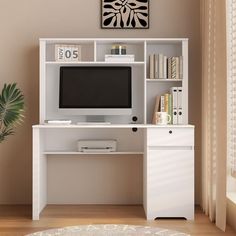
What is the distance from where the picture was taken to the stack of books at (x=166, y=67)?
4.74 m

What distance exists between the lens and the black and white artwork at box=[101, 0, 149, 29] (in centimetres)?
495

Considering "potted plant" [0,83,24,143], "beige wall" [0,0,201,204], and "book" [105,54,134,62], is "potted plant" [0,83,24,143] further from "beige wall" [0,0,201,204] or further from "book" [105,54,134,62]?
"book" [105,54,134,62]

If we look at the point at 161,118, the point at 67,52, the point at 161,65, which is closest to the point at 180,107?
the point at 161,118

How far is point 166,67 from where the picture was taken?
Answer: 15.6ft

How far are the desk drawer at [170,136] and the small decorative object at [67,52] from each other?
3.67ft

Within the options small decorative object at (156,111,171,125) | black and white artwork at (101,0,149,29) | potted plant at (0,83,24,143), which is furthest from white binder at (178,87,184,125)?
potted plant at (0,83,24,143)

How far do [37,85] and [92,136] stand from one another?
76 cm

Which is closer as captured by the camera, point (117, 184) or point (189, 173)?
point (189, 173)

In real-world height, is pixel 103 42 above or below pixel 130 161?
above

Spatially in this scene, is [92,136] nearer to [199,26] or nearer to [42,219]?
[42,219]

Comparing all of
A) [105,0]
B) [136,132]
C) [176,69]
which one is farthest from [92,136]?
[105,0]

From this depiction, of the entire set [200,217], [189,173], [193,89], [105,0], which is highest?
[105,0]

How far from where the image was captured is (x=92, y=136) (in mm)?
4973

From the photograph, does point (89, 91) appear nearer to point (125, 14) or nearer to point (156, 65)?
point (156, 65)
